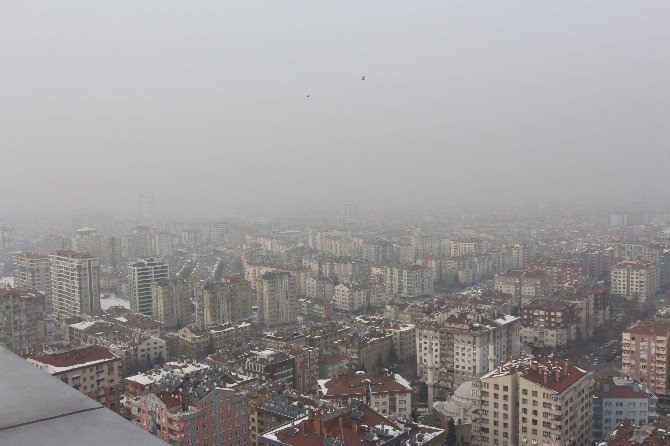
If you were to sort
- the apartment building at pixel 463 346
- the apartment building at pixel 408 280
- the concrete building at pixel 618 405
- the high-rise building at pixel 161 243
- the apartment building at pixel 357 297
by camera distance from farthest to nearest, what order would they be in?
the high-rise building at pixel 161 243 < the apartment building at pixel 408 280 < the apartment building at pixel 357 297 < the apartment building at pixel 463 346 < the concrete building at pixel 618 405

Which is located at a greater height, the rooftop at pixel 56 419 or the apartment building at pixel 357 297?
the rooftop at pixel 56 419

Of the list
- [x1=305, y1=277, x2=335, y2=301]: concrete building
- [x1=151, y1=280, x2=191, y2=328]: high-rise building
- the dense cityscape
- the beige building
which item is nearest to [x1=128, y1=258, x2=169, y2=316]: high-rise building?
the dense cityscape

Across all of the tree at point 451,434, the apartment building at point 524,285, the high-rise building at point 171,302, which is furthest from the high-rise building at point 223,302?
the tree at point 451,434

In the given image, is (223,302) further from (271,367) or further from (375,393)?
(375,393)

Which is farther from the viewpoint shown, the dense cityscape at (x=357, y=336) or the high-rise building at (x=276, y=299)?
the high-rise building at (x=276, y=299)

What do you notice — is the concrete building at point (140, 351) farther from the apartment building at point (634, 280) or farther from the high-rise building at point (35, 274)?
the apartment building at point (634, 280)

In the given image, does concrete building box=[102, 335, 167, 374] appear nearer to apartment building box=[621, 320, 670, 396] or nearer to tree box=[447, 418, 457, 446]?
tree box=[447, 418, 457, 446]

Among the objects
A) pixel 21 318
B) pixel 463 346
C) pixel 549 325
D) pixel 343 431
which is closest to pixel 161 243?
pixel 21 318
